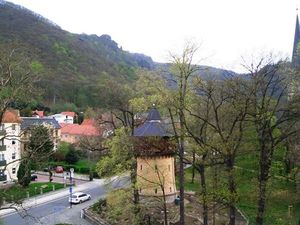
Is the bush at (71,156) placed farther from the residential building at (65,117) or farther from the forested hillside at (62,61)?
the forested hillside at (62,61)

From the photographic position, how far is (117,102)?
→ 32.4 metres

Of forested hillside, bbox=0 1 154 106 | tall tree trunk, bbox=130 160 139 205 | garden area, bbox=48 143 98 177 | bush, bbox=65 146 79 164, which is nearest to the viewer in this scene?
tall tree trunk, bbox=130 160 139 205

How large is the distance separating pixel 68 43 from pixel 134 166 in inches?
4895

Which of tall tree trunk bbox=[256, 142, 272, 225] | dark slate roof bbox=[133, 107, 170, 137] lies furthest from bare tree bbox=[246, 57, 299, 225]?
dark slate roof bbox=[133, 107, 170, 137]

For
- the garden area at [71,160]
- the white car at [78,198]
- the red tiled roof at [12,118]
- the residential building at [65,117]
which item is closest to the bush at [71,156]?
the garden area at [71,160]

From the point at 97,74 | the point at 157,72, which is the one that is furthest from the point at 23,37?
the point at 157,72

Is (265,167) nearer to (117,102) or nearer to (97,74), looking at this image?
(117,102)

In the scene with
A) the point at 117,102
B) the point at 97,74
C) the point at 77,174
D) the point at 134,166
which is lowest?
the point at 77,174

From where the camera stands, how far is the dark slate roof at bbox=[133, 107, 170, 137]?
31.5 metres

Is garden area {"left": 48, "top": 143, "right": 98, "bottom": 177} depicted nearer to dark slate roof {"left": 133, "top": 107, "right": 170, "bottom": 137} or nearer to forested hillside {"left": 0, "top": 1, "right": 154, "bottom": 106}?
dark slate roof {"left": 133, "top": 107, "right": 170, "bottom": 137}

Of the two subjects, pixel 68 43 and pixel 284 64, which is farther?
pixel 68 43

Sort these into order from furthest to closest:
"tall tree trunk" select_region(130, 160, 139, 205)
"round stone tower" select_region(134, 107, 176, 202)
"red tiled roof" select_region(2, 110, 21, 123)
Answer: "round stone tower" select_region(134, 107, 176, 202)
"tall tree trunk" select_region(130, 160, 139, 205)
"red tiled roof" select_region(2, 110, 21, 123)

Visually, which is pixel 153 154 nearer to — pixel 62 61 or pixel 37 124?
pixel 37 124

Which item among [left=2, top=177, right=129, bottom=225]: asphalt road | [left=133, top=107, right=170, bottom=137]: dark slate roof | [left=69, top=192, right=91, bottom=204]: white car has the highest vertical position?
[left=133, top=107, right=170, bottom=137]: dark slate roof
